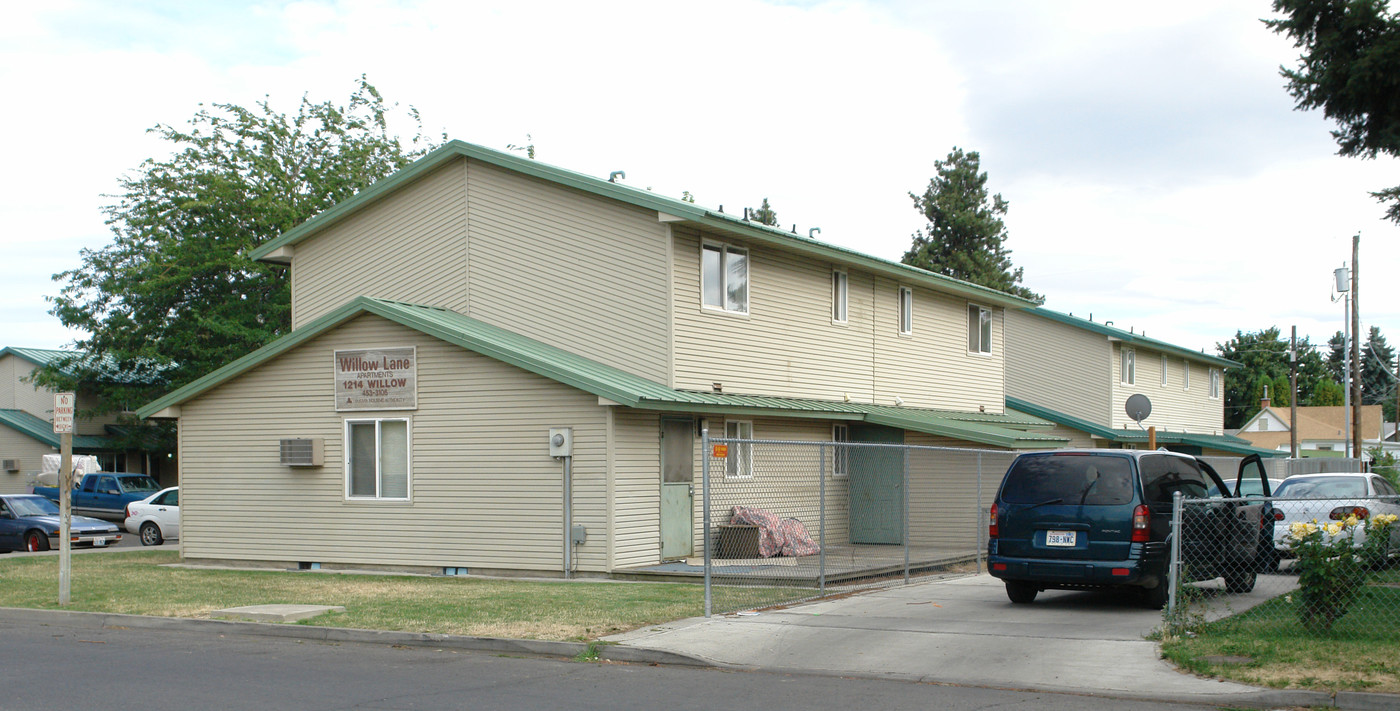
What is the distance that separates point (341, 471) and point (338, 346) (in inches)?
77.5

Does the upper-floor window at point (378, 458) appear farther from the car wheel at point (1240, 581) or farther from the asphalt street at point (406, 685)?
the car wheel at point (1240, 581)

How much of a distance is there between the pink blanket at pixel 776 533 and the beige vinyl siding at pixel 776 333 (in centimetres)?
228

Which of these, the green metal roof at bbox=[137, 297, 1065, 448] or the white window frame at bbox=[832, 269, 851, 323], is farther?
the white window frame at bbox=[832, 269, 851, 323]

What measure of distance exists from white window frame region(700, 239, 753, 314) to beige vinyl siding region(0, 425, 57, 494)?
3504 cm

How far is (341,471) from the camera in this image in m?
19.0

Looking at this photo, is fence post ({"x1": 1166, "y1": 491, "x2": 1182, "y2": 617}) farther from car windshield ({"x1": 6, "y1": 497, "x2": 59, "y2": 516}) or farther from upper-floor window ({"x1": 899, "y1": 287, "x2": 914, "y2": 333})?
car windshield ({"x1": 6, "y1": 497, "x2": 59, "y2": 516})

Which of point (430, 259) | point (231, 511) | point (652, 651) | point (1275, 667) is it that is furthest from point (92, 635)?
point (1275, 667)

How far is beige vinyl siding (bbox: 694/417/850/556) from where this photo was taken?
1872 cm

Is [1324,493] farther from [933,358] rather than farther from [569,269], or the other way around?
[569,269]

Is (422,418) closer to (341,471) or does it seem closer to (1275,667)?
(341,471)

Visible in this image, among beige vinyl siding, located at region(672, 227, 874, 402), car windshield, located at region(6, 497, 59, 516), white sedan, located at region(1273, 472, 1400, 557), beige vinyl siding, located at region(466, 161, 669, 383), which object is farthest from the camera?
car windshield, located at region(6, 497, 59, 516)

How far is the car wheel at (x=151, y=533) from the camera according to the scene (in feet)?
91.2

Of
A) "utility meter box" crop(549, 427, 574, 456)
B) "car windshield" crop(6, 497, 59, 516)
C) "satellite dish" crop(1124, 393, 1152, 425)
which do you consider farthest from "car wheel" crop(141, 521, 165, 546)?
"satellite dish" crop(1124, 393, 1152, 425)

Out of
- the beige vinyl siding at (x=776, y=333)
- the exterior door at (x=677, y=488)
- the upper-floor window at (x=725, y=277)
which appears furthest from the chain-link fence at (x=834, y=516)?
the upper-floor window at (x=725, y=277)
